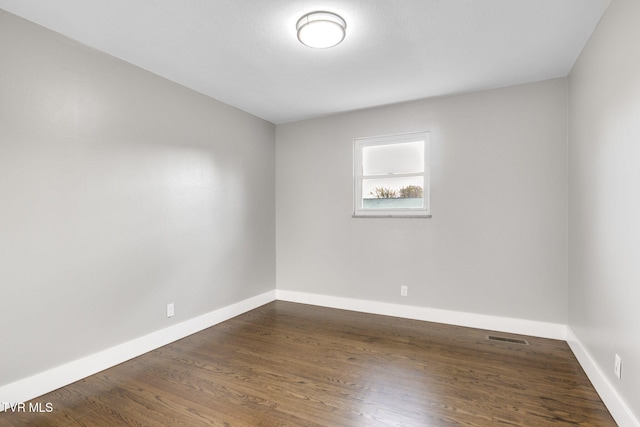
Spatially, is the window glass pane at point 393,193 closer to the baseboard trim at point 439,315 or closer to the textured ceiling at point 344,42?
the textured ceiling at point 344,42

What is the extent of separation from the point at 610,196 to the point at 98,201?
11.9 feet

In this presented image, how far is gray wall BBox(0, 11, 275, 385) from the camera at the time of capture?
2.05 m

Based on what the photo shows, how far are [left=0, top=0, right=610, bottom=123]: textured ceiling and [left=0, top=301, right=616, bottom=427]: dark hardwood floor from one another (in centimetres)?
253

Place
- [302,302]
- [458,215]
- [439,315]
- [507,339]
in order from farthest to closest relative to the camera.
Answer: [302,302], [439,315], [458,215], [507,339]

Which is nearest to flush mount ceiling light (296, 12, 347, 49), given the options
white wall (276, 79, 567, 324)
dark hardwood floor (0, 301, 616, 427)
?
white wall (276, 79, 567, 324)

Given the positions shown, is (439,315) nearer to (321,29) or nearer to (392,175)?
(392,175)

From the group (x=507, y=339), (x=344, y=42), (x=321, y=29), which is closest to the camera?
(x=321, y=29)

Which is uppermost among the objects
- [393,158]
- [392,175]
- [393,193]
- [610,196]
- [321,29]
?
[321,29]

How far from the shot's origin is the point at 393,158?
12.8 feet

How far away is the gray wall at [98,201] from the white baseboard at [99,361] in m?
0.06

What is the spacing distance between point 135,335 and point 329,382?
175 cm

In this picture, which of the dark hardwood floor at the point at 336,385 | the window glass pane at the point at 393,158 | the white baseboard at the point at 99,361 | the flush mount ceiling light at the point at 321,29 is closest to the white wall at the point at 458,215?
the window glass pane at the point at 393,158

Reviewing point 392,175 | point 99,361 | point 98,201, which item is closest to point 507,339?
point 392,175

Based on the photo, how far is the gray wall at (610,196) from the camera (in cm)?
166
